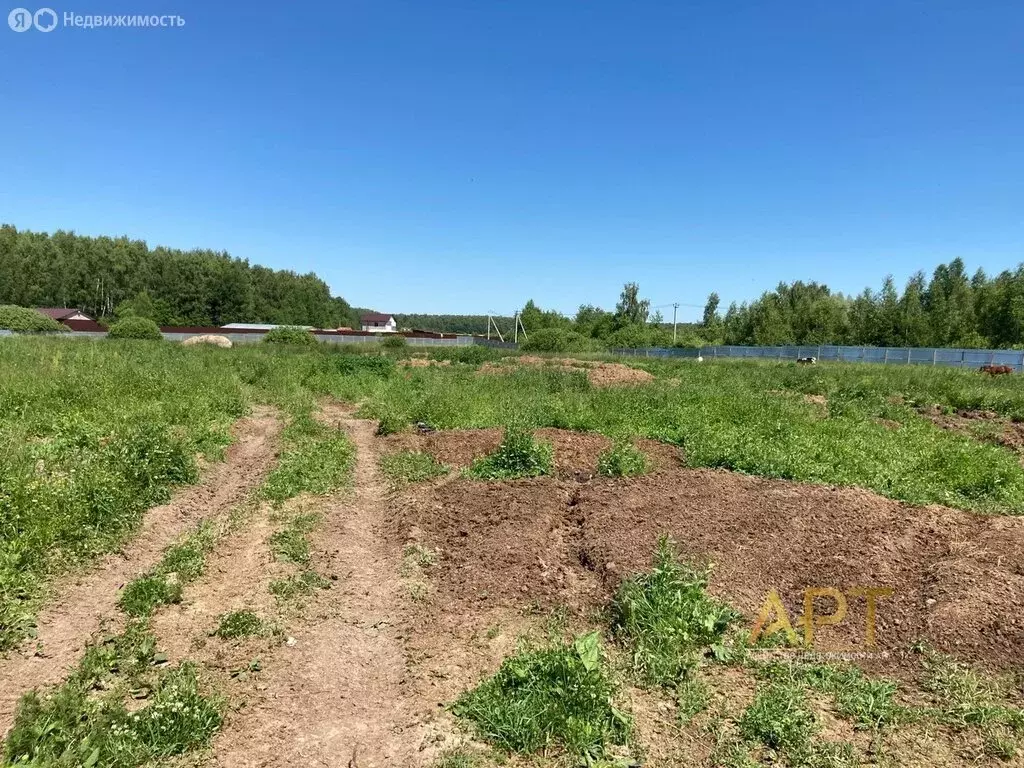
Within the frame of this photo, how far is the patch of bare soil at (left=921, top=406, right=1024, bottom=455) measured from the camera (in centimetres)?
1098

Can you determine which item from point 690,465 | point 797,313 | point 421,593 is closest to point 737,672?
point 421,593

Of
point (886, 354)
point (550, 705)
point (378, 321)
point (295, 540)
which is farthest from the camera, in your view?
point (378, 321)

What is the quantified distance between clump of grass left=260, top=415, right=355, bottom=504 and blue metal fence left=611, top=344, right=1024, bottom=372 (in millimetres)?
37956

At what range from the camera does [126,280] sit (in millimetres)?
72188

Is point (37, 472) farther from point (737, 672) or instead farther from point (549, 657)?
point (737, 672)

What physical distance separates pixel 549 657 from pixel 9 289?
3510 inches

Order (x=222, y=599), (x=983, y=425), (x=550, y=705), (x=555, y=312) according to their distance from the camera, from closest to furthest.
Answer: (x=550, y=705), (x=222, y=599), (x=983, y=425), (x=555, y=312)

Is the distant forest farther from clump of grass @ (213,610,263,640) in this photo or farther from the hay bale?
clump of grass @ (213,610,263,640)

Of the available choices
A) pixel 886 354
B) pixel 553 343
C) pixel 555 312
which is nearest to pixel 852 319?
pixel 886 354

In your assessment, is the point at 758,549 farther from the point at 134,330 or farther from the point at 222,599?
the point at 134,330

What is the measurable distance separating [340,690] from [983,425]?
15.0 m

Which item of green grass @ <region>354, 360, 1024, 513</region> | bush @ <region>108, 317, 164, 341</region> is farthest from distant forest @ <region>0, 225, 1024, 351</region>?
green grass @ <region>354, 360, 1024, 513</region>

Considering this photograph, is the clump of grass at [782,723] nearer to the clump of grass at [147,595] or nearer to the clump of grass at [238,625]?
the clump of grass at [238,625]

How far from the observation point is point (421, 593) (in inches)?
179
